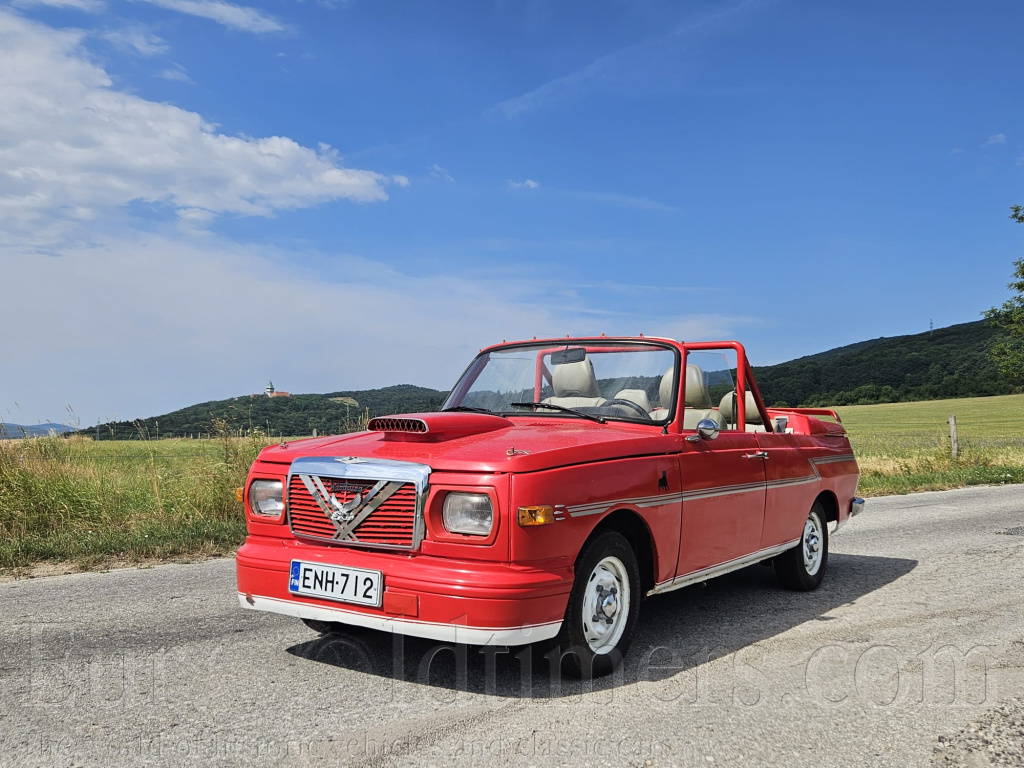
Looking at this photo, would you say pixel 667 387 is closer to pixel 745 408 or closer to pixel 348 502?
pixel 745 408

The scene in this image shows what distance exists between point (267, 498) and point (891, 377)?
313 ft

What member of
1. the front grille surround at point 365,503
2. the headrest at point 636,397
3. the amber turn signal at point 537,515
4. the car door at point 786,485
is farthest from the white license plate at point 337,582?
the car door at point 786,485

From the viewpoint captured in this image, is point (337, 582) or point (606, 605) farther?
point (606, 605)

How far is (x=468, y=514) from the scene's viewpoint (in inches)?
159

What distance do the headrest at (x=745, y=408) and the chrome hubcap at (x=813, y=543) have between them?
0.94m

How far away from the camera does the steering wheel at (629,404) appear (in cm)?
532

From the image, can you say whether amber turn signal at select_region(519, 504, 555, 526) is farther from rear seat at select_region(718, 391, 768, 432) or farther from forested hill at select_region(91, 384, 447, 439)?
forested hill at select_region(91, 384, 447, 439)

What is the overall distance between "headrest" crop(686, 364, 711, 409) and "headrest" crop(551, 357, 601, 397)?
2.09 feet

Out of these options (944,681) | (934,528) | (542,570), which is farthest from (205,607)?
(934,528)

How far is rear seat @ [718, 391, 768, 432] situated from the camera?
6168 millimetres

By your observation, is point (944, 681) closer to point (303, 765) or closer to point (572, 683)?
point (572, 683)

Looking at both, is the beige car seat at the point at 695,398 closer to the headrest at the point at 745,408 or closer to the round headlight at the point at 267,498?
the headrest at the point at 745,408

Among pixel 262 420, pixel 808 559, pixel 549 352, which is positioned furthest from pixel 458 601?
pixel 262 420

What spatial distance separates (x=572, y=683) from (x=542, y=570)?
70 cm
